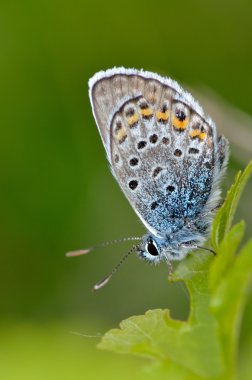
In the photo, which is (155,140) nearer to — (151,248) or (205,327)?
(151,248)

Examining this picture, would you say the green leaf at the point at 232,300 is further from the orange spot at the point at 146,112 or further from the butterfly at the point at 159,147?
the orange spot at the point at 146,112

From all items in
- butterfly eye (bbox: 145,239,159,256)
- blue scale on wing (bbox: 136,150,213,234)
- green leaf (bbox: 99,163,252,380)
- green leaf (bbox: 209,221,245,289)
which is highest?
green leaf (bbox: 209,221,245,289)

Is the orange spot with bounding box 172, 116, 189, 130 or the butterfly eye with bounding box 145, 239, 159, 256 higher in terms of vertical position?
the orange spot with bounding box 172, 116, 189, 130

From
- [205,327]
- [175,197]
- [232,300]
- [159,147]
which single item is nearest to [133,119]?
[159,147]

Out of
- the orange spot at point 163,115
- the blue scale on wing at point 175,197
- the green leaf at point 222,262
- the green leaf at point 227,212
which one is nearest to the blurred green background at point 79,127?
the blue scale on wing at point 175,197

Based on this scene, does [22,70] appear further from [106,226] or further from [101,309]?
[101,309]

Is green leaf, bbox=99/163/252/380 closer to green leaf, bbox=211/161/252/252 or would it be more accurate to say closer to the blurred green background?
green leaf, bbox=211/161/252/252

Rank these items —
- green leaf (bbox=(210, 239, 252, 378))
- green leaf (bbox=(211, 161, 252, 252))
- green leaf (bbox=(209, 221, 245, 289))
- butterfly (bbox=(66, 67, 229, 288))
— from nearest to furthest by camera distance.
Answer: green leaf (bbox=(210, 239, 252, 378)), green leaf (bbox=(209, 221, 245, 289)), green leaf (bbox=(211, 161, 252, 252)), butterfly (bbox=(66, 67, 229, 288))

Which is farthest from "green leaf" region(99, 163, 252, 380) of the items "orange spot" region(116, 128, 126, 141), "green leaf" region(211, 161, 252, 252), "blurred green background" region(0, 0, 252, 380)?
"blurred green background" region(0, 0, 252, 380)
